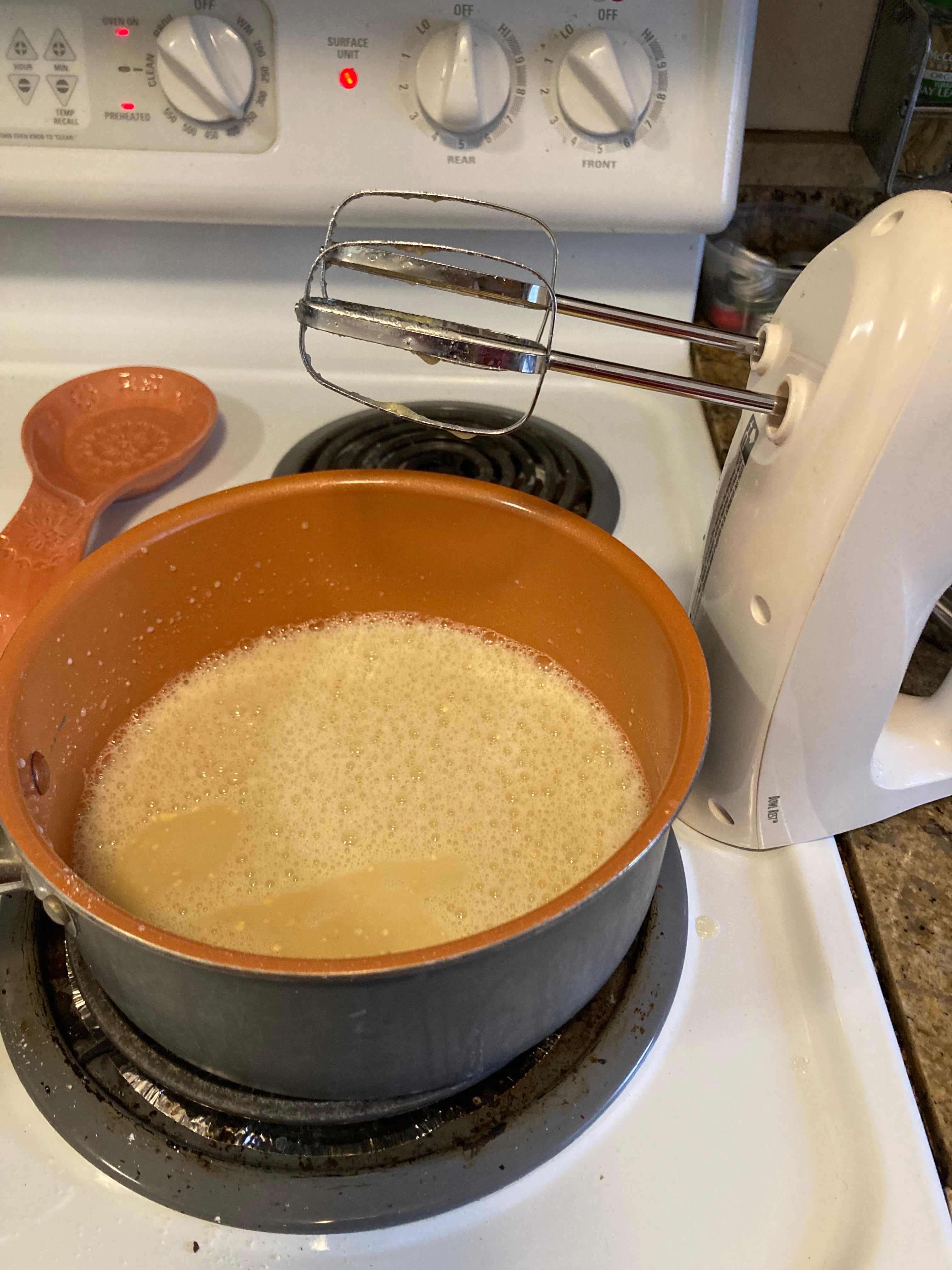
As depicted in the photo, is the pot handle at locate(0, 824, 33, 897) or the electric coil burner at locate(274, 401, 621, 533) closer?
the pot handle at locate(0, 824, 33, 897)

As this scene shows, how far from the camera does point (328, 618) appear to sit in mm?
577

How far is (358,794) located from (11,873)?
0.17m

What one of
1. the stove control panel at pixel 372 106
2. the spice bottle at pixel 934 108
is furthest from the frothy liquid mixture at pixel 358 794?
the spice bottle at pixel 934 108

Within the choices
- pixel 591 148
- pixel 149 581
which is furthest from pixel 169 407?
pixel 591 148

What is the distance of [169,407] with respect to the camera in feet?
2.20

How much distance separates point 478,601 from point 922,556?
0.25m

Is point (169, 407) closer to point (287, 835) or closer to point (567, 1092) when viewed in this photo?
point (287, 835)

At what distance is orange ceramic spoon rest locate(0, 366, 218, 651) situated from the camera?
54cm

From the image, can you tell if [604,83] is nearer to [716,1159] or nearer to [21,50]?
[21,50]

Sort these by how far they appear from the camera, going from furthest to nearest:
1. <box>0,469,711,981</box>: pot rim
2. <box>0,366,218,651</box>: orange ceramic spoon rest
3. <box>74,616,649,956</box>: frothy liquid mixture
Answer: <box>0,366,218,651</box>: orange ceramic spoon rest, <box>74,616,649,956</box>: frothy liquid mixture, <box>0,469,711,981</box>: pot rim

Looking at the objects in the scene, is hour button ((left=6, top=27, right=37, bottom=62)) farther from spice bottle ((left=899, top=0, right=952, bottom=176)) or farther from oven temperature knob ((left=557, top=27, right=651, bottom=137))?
spice bottle ((left=899, top=0, right=952, bottom=176))

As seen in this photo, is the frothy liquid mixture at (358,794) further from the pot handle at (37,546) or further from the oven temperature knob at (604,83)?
the oven temperature knob at (604,83)

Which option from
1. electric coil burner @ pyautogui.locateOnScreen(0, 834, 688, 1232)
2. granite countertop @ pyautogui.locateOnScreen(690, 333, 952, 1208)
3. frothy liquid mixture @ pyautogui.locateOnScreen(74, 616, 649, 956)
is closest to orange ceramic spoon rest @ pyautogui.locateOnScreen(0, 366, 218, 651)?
frothy liquid mixture @ pyautogui.locateOnScreen(74, 616, 649, 956)

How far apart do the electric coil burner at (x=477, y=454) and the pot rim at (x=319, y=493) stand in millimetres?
102
